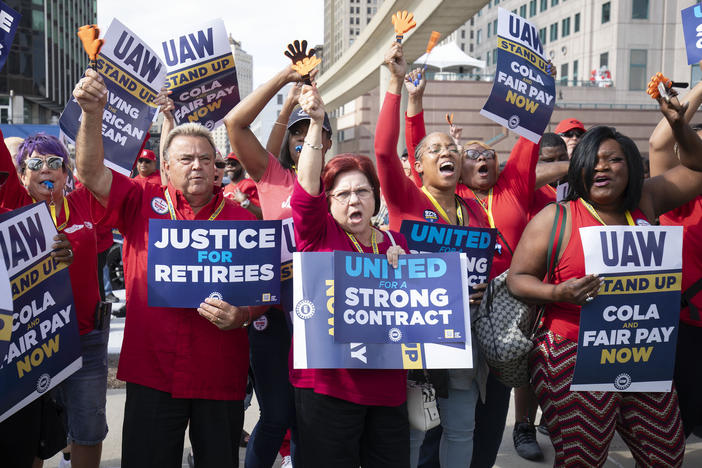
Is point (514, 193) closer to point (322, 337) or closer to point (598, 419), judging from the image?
point (598, 419)

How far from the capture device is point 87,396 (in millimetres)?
3469

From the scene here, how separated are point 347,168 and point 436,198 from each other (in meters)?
0.93

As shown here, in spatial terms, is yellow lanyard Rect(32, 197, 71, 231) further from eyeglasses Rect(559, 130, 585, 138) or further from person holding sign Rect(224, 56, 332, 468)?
eyeglasses Rect(559, 130, 585, 138)

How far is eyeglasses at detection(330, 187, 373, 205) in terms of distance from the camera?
2.95 m

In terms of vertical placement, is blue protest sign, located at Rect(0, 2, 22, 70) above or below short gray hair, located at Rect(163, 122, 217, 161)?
above

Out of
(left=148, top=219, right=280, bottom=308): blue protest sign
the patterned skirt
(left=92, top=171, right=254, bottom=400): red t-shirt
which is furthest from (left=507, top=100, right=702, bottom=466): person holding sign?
(left=92, top=171, right=254, bottom=400): red t-shirt

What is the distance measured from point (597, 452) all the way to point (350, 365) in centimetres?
123

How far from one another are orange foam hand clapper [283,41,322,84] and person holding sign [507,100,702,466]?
1.29 m

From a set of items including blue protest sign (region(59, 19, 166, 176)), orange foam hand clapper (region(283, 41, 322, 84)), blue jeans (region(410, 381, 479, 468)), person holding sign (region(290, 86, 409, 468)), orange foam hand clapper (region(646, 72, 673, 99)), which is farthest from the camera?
blue protest sign (region(59, 19, 166, 176))

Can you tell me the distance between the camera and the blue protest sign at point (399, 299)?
278cm

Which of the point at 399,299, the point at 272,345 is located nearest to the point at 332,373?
the point at 399,299

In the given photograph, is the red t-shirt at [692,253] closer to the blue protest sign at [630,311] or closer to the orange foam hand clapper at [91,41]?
the blue protest sign at [630,311]

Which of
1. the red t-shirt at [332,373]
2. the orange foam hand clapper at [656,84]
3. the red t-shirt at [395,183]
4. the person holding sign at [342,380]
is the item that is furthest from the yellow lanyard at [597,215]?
the red t-shirt at [332,373]

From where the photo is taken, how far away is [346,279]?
9.12ft
